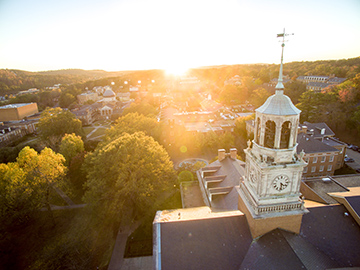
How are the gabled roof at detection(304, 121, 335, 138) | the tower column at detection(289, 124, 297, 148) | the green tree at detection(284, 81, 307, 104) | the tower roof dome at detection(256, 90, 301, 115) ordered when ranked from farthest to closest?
the green tree at detection(284, 81, 307, 104), the gabled roof at detection(304, 121, 335, 138), the tower column at detection(289, 124, 297, 148), the tower roof dome at detection(256, 90, 301, 115)

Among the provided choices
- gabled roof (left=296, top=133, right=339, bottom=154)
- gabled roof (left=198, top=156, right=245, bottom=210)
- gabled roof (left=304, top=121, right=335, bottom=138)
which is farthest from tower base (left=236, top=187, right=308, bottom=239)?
gabled roof (left=304, top=121, right=335, bottom=138)

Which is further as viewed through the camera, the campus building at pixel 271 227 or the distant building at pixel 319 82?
the distant building at pixel 319 82

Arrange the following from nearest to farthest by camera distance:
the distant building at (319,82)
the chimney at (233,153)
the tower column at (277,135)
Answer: the tower column at (277,135)
the chimney at (233,153)
the distant building at (319,82)

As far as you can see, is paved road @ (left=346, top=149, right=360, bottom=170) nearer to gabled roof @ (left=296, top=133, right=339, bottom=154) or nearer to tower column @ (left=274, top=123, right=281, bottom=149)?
gabled roof @ (left=296, top=133, right=339, bottom=154)

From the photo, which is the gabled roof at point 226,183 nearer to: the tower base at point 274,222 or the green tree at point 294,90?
the tower base at point 274,222

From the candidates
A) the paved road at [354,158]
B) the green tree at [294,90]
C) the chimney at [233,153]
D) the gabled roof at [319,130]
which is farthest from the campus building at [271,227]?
the green tree at [294,90]

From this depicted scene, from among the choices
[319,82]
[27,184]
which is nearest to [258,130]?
[27,184]

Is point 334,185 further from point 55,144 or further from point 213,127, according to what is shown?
Result: point 55,144
